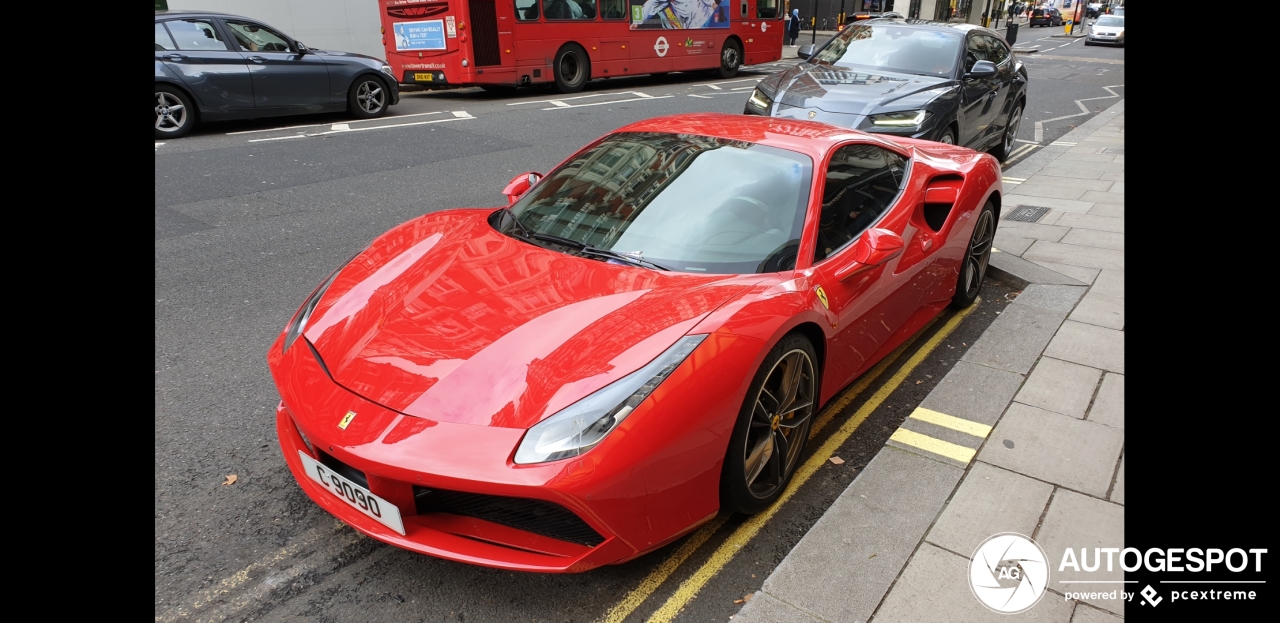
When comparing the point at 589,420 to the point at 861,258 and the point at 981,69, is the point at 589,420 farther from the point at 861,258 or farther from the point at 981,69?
the point at 981,69

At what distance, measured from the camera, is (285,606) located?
7.52ft

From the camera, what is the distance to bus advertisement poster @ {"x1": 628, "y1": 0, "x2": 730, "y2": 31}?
15805 mm

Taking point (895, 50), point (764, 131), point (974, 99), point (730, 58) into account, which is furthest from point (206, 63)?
point (730, 58)

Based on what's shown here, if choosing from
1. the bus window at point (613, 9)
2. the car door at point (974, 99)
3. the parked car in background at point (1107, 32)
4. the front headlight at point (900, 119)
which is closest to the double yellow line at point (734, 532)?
the front headlight at point (900, 119)

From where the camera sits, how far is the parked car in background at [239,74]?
934 cm

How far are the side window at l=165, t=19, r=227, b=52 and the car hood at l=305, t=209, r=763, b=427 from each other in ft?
27.5

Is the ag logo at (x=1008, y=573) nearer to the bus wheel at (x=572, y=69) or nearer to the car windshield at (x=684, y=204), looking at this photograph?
the car windshield at (x=684, y=204)

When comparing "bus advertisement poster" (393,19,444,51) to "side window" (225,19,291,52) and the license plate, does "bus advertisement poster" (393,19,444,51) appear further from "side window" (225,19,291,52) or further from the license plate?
the license plate

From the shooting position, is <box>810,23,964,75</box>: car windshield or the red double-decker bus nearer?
<box>810,23,964,75</box>: car windshield

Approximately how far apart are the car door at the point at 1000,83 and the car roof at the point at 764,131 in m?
5.33

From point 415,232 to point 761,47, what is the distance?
702 inches

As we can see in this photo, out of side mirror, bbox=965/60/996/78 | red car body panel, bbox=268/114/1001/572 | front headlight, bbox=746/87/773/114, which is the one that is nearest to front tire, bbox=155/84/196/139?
front headlight, bbox=746/87/773/114

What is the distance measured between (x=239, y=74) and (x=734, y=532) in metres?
9.78
